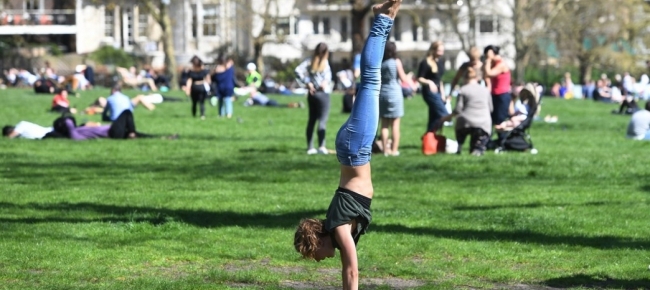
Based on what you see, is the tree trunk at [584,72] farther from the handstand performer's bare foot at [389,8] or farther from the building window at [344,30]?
the handstand performer's bare foot at [389,8]

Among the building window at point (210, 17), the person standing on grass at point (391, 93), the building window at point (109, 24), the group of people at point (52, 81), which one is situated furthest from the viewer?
the building window at point (109, 24)

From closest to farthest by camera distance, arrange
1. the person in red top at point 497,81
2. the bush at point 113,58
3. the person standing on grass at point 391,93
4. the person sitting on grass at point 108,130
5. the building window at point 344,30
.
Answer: the person standing on grass at point 391,93
the person in red top at point 497,81
the person sitting on grass at point 108,130
the bush at point 113,58
the building window at point 344,30

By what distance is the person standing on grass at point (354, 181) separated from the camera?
6855 mm

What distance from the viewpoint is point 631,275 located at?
8531 mm

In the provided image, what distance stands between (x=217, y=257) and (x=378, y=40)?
3184 millimetres

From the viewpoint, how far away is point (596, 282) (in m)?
8.36

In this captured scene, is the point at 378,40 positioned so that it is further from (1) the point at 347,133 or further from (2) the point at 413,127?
(2) the point at 413,127

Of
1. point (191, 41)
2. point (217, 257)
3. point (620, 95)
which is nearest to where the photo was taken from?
point (217, 257)

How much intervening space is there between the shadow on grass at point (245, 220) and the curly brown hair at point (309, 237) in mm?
3693

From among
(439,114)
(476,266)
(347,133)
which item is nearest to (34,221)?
(476,266)

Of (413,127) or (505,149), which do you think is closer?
(505,149)

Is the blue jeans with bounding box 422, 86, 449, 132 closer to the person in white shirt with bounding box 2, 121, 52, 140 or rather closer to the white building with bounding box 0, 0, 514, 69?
the person in white shirt with bounding box 2, 121, 52, 140

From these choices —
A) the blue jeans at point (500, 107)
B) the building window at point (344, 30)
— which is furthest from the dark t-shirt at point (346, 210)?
the building window at point (344, 30)

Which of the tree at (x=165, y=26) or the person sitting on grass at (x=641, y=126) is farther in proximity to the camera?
the tree at (x=165, y=26)
